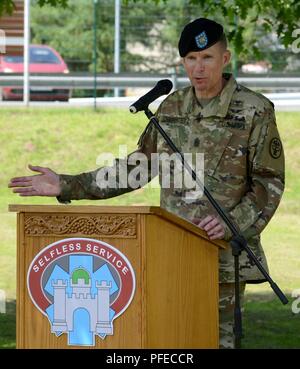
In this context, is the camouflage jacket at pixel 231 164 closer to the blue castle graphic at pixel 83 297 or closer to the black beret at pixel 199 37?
the black beret at pixel 199 37

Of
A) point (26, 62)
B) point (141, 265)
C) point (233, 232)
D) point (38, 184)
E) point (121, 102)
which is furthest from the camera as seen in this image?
point (26, 62)

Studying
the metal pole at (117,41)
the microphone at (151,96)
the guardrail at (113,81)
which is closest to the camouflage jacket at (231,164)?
the microphone at (151,96)

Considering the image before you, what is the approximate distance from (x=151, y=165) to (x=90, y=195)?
33 cm

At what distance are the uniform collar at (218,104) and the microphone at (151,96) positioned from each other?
1.23 ft

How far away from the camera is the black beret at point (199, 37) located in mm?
5625

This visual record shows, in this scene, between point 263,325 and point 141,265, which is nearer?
point 141,265

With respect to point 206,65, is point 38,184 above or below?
below

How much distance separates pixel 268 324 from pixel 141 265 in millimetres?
5896

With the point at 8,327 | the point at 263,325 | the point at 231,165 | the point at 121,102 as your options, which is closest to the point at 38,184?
the point at 231,165

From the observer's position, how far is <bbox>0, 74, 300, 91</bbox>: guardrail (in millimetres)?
19766

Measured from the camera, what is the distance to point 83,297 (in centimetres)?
497

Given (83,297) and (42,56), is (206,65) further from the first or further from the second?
(42,56)

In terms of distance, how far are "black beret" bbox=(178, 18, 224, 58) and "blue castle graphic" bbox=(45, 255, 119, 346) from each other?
47.1 inches
